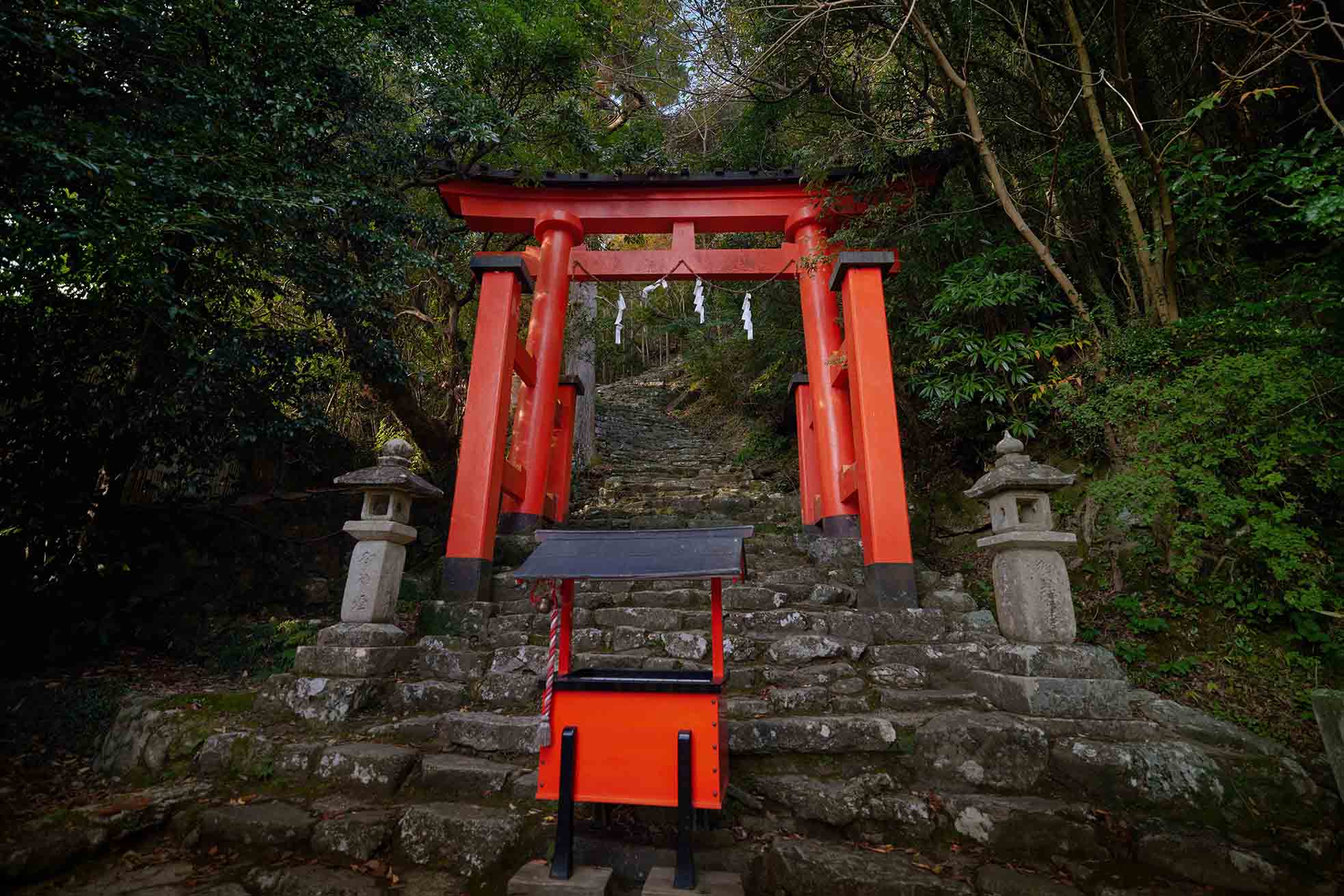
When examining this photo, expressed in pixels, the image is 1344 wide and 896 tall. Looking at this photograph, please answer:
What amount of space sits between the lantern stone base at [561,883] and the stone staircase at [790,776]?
15cm

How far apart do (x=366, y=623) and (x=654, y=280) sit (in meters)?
4.62

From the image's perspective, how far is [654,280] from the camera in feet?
21.6

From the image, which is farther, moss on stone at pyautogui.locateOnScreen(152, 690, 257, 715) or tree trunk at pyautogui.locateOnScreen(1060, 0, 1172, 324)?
tree trunk at pyautogui.locateOnScreen(1060, 0, 1172, 324)

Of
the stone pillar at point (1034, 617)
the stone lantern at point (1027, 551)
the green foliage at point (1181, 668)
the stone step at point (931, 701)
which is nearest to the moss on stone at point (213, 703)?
the stone step at point (931, 701)

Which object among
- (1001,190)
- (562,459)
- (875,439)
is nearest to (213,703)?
(562,459)

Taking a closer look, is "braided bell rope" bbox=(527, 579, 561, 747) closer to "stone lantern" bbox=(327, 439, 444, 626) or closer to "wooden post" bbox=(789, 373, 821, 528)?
"stone lantern" bbox=(327, 439, 444, 626)

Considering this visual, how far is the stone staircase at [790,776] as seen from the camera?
2.35m

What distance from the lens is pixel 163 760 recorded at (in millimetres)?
3213

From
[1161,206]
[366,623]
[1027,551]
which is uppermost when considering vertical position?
[1161,206]

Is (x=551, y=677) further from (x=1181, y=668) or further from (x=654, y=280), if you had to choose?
(x=654, y=280)

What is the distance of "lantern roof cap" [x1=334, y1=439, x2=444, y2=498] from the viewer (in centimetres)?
385

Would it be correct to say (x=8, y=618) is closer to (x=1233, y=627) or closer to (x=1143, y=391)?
(x=1143, y=391)

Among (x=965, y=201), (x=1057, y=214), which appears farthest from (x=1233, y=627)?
(x=965, y=201)

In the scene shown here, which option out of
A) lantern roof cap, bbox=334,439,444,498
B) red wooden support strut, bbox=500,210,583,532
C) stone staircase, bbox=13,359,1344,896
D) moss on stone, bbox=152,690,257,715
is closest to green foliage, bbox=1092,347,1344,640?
stone staircase, bbox=13,359,1344,896
